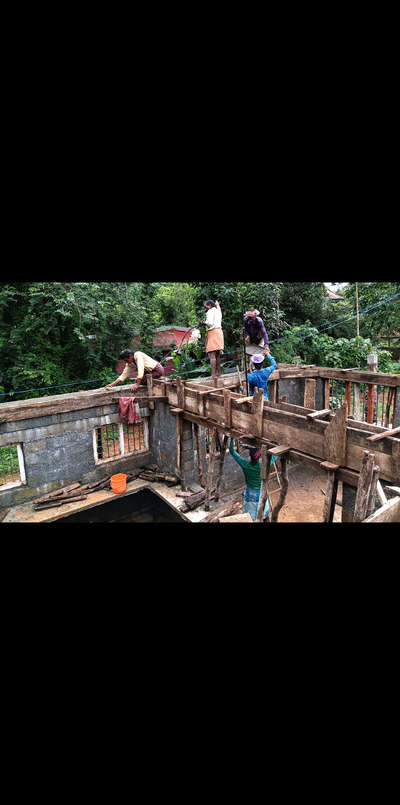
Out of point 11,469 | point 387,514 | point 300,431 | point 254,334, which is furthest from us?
point 11,469

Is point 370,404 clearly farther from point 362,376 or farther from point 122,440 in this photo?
point 122,440

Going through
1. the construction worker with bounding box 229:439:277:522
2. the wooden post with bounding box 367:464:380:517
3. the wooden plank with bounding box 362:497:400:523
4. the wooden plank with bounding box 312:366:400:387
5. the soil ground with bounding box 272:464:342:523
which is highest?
the wooden plank with bounding box 362:497:400:523

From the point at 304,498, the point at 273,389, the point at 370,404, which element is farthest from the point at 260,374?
the point at 370,404

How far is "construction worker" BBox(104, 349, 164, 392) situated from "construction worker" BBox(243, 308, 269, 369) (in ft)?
10.8

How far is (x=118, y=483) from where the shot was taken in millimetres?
11086

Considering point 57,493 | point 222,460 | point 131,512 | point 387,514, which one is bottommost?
point 131,512

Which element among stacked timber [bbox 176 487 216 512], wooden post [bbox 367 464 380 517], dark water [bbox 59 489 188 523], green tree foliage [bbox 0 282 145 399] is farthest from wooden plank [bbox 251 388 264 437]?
green tree foliage [bbox 0 282 145 399]

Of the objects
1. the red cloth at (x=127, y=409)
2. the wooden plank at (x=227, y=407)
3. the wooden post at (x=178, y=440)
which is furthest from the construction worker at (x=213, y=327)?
the red cloth at (x=127, y=409)

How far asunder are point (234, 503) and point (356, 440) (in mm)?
5476

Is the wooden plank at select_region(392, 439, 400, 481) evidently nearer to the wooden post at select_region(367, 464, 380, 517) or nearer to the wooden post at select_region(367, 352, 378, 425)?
the wooden post at select_region(367, 464, 380, 517)

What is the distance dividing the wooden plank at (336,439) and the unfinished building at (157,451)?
1326 millimetres

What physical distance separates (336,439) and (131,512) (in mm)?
6516

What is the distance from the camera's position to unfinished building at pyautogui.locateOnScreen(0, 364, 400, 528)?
9.09 metres
